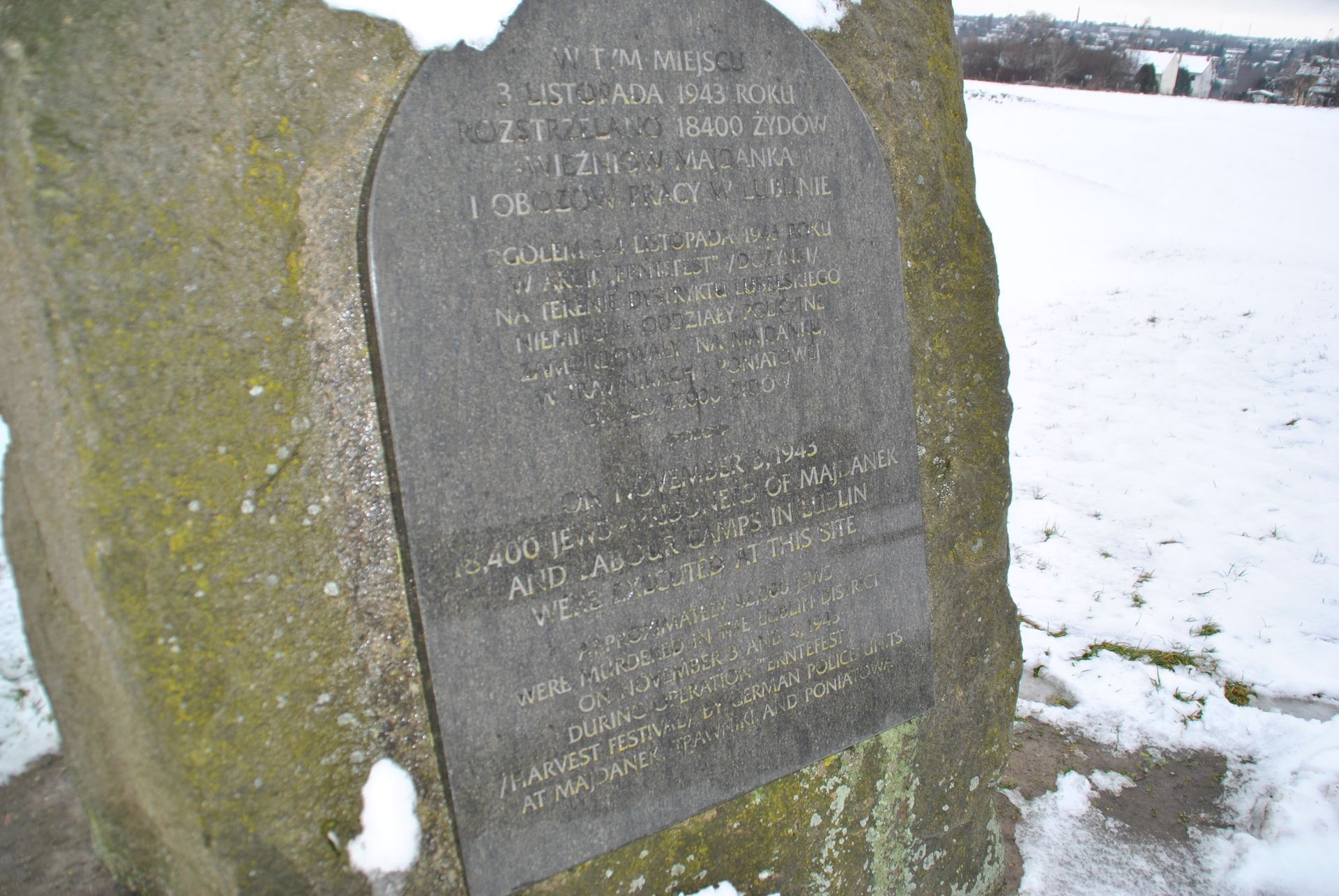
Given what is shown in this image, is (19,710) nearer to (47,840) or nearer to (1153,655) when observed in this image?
(47,840)

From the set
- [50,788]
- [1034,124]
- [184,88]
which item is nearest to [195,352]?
[184,88]

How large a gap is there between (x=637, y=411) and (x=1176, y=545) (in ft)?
10.9

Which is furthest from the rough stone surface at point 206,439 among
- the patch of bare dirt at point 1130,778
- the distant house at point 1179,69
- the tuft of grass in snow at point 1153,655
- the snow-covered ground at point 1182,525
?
the distant house at point 1179,69

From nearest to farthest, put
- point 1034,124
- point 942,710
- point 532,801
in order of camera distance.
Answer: point 532,801, point 942,710, point 1034,124

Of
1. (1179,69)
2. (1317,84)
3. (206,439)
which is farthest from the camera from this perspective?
(1179,69)

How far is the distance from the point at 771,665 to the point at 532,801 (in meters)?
0.53

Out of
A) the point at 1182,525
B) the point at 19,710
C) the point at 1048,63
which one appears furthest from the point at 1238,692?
the point at 1048,63

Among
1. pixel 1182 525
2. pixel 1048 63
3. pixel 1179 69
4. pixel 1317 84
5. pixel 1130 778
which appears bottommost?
pixel 1130 778

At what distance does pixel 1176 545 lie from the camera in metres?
3.78

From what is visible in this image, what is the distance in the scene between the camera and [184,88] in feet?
3.82

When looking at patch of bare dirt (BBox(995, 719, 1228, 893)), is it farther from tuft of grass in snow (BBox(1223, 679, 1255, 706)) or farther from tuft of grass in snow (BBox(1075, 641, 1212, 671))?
tuft of grass in snow (BBox(1075, 641, 1212, 671))

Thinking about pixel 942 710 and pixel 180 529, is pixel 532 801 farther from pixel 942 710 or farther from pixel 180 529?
pixel 942 710

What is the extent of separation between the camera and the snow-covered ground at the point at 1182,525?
2.34 metres

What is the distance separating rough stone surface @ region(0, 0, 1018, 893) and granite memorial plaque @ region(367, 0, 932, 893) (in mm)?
98
